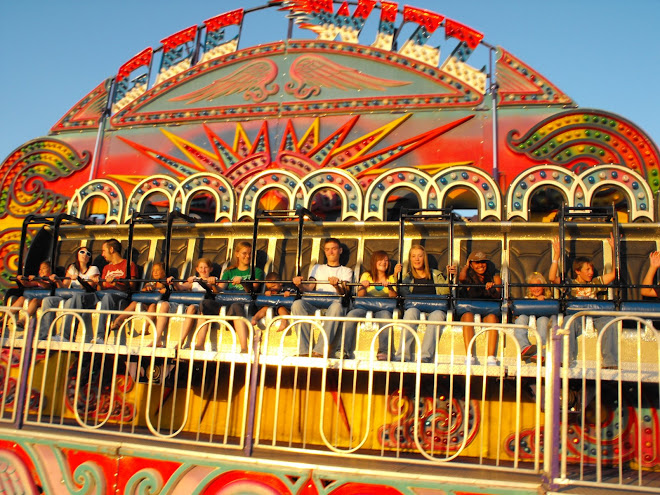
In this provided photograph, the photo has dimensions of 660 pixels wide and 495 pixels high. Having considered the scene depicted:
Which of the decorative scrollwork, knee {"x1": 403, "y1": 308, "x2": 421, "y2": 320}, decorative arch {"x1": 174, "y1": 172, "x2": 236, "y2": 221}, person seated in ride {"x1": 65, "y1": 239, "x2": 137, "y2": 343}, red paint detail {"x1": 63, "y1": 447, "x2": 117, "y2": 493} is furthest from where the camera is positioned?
the decorative scrollwork

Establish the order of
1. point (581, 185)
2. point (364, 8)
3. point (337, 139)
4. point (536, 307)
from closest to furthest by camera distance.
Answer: point (536, 307) < point (581, 185) < point (337, 139) < point (364, 8)

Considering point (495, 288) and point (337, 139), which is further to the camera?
point (337, 139)

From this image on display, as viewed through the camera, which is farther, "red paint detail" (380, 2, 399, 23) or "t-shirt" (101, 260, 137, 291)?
→ "red paint detail" (380, 2, 399, 23)

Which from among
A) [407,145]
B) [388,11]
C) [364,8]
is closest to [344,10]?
[364,8]

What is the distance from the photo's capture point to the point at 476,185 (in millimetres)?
7258

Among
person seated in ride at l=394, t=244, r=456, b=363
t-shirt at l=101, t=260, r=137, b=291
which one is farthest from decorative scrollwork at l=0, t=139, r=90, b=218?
person seated in ride at l=394, t=244, r=456, b=363

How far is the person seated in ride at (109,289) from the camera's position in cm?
678

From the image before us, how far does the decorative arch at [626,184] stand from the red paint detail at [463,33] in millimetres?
2457

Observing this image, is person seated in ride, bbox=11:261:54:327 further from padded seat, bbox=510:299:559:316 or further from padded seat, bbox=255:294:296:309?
padded seat, bbox=510:299:559:316

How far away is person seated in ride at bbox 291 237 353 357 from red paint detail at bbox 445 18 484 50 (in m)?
3.21

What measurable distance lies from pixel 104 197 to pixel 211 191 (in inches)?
59.9

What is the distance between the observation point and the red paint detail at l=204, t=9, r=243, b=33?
956cm

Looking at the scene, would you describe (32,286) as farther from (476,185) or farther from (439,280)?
(476,185)

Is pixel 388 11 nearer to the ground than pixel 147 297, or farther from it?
farther from it
